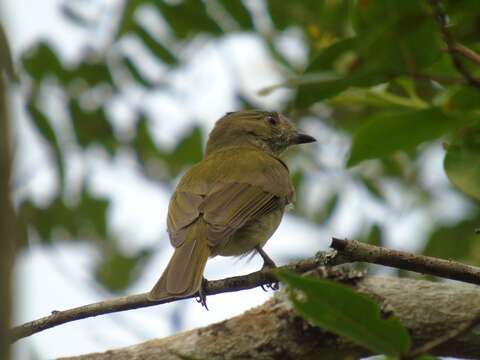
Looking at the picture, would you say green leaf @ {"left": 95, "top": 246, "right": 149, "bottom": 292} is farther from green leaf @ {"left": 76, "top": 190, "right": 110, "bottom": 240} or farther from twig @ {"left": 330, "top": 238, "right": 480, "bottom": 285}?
twig @ {"left": 330, "top": 238, "right": 480, "bottom": 285}

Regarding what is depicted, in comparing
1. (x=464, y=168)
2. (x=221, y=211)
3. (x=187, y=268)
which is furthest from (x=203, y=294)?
(x=464, y=168)

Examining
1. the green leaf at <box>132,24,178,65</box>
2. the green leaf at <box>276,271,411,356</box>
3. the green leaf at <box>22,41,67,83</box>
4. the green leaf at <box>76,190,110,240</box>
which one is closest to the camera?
the green leaf at <box>276,271,411,356</box>

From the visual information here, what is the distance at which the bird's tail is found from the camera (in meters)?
3.83

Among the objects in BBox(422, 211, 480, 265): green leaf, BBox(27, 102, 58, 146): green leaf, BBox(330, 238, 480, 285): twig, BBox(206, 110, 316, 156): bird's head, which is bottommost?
BBox(330, 238, 480, 285): twig

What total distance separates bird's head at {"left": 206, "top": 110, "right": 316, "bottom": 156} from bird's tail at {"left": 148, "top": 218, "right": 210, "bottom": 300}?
7.16ft

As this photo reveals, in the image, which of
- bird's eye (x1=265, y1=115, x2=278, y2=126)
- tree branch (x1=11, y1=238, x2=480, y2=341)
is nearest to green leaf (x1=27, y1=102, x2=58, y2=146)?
tree branch (x1=11, y1=238, x2=480, y2=341)

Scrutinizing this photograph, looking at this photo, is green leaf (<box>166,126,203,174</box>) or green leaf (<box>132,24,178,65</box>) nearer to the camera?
green leaf (<box>132,24,178,65</box>)

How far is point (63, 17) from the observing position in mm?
4918

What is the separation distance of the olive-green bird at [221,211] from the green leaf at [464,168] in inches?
50.6

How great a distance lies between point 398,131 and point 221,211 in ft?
6.07

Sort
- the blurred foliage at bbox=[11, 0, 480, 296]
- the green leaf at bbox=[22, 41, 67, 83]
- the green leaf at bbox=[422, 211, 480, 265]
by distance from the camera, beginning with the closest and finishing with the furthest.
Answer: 1. the blurred foliage at bbox=[11, 0, 480, 296]
2. the green leaf at bbox=[22, 41, 67, 83]
3. the green leaf at bbox=[422, 211, 480, 265]

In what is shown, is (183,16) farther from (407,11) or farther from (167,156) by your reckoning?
(407,11)

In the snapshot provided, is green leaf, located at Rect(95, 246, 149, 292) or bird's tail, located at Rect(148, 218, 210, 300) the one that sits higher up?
green leaf, located at Rect(95, 246, 149, 292)

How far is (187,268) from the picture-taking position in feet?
13.8
